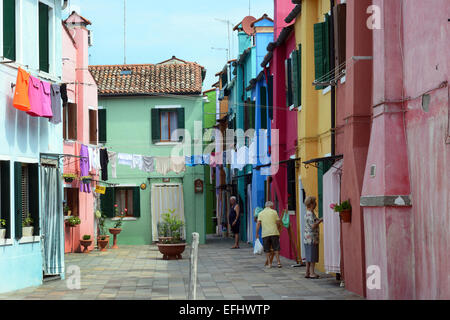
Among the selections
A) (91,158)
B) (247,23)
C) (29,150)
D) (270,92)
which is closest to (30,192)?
(29,150)

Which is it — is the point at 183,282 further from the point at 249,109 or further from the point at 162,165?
the point at 162,165

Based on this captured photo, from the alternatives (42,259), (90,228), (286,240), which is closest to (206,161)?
(90,228)

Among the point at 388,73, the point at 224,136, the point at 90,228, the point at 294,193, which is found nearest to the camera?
the point at 388,73

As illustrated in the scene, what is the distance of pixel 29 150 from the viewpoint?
15.8 m

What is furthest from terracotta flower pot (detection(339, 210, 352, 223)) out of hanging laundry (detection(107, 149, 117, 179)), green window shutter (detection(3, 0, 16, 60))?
hanging laundry (detection(107, 149, 117, 179))

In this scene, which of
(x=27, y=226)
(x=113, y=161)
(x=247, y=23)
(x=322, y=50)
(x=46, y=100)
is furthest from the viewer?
(x=247, y=23)

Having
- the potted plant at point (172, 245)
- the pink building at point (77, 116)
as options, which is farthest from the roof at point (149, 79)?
the potted plant at point (172, 245)

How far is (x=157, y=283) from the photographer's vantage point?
15.9 meters

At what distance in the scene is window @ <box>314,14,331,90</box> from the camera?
16062 millimetres

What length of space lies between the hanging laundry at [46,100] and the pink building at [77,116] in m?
8.90

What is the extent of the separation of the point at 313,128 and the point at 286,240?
4.76 m

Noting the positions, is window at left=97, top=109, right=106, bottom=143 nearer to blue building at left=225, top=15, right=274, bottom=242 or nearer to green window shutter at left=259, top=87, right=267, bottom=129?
blue building at left=225, top=15, right=274, bottom=242

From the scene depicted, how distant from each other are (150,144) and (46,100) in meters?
16.2

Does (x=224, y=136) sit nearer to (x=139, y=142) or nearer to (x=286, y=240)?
(x=139, y=142)
